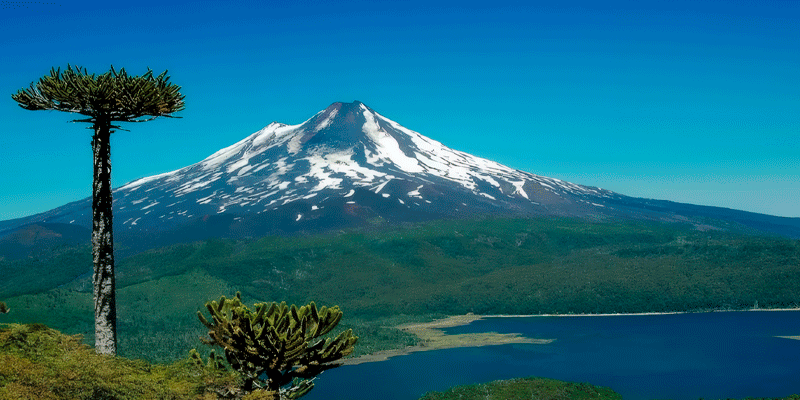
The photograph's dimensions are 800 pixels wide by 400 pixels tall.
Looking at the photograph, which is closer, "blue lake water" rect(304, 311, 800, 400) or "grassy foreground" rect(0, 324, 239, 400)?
"grassy foreground" rect(0, 324, 239, 400)

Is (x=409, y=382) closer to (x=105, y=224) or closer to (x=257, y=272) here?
(x=105, y=224)

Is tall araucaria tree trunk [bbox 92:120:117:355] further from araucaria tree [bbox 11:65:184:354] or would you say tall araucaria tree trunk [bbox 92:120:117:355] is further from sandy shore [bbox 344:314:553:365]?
sandy shore [bbox 344:314:553:365]

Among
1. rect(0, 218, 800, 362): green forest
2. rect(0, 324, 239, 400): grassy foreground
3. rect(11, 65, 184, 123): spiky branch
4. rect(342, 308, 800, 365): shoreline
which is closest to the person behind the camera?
rect(0, 324, 239, 400): grassy foreground

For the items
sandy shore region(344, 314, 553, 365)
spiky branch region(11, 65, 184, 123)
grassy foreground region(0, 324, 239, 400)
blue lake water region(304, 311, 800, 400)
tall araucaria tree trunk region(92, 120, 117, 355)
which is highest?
spiky branch region(11, 65, 184, 123)

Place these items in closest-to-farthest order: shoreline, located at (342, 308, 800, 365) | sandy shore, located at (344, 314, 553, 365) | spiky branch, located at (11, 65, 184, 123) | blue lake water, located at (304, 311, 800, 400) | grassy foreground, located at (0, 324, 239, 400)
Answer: grassy foreground, located at (0, 324, 239, 400) → spiky branch, located at (11, 65, 184, 123) → blue lake water, located at (304, 311, 800, 400) → sandy shore, located at (344, 314, 553, 365) → shoreline, located at (342, 308, 800, 365)

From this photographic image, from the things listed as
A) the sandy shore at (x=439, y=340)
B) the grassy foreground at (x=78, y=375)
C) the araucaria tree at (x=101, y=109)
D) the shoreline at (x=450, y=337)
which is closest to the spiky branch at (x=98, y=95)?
the araucaria tree at (x=101, y=109)

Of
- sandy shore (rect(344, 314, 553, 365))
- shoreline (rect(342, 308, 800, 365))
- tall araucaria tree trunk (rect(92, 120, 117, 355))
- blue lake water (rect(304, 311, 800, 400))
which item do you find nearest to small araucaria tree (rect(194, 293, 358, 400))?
tall araucaria tree trunk (rect(92, 120, 117, 355))
